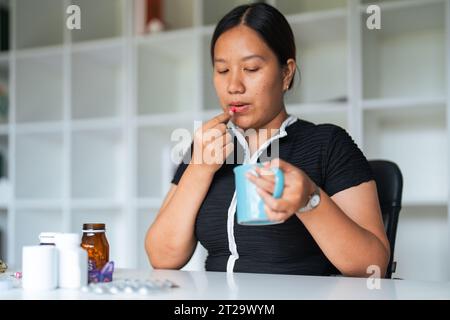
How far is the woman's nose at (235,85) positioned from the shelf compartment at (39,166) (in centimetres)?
190

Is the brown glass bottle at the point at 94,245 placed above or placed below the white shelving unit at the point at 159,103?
below

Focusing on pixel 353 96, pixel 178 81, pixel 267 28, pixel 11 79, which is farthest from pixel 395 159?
pixel 11 79

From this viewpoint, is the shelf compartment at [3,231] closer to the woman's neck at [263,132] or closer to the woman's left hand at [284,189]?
the woman's neck at [263,132]

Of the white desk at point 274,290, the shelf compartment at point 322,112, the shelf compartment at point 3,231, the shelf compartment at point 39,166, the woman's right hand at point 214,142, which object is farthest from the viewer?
the shelf compartment at point 3,231

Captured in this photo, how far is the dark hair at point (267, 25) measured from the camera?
1.37 metres

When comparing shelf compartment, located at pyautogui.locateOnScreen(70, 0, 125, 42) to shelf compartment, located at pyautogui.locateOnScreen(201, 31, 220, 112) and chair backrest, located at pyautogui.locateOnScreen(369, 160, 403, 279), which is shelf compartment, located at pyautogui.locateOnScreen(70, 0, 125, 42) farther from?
chair backrest, located at pyautogui.locateOnScreen(369, 160, 403, 279)

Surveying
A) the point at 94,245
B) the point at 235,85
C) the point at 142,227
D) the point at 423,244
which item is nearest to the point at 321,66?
the point at 423,244

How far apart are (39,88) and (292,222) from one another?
219cm

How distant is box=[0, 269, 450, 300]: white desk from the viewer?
855 mm

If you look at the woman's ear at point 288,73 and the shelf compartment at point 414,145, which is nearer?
the woman's ear at point 288,73

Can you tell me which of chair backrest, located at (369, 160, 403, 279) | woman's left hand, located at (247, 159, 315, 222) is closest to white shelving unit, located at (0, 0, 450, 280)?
chair backrest, located at (369, 160, 403, 279)

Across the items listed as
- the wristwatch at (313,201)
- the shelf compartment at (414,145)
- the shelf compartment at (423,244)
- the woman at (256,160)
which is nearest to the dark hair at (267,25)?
the woman at (256,160)

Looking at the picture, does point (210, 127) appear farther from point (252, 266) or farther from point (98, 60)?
point (98, 60)
